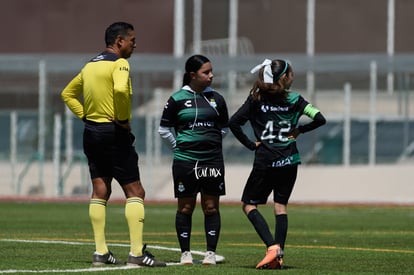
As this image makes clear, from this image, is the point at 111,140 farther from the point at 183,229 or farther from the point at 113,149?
the point at 183,229

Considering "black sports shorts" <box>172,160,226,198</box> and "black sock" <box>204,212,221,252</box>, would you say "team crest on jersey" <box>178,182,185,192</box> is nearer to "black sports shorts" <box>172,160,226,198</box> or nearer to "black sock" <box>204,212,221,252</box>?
"black sports shorts" <box>172,160,226,198</box>

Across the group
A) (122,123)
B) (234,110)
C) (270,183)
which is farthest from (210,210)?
(234,110)

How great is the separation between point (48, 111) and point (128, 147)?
2214cm

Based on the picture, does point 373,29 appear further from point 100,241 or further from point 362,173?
point 100,241

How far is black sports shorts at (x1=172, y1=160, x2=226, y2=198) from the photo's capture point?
13195 millimetres

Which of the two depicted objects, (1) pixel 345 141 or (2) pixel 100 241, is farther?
(1) pixel 345 141

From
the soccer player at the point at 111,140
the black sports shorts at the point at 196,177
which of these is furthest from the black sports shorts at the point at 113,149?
the black sports shorts at the point at 196,177

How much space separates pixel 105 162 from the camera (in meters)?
13.0

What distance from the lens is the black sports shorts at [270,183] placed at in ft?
43.2

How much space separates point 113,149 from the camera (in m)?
13.0

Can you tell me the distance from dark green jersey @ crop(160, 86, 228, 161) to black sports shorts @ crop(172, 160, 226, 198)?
69 mm

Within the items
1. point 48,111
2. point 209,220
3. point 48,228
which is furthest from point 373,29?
point 209,220

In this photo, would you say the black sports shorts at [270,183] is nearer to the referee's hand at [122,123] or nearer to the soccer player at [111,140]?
the soccer player at [111,140]

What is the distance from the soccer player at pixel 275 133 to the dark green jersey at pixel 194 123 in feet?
0.72
